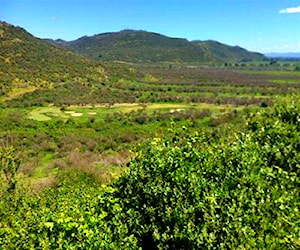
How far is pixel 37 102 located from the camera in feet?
320

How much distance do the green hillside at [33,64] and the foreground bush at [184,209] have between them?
90.4 metres

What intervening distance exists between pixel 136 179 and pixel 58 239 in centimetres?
353

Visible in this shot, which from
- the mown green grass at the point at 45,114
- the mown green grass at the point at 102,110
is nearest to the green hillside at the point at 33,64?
the mown green grass at the point at 45,114

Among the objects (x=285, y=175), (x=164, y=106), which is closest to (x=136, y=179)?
(x=285, y=175)

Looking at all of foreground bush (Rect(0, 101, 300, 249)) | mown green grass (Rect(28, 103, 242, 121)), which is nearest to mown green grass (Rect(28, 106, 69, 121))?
mown green grass (Rect(28, 103, 242, 121))

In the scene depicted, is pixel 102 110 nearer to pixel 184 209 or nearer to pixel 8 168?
pixel 8 168

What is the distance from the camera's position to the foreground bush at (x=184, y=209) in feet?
30.3

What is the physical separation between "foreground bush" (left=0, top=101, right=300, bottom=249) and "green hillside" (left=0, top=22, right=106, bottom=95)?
90369 millimetres

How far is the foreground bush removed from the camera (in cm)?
923

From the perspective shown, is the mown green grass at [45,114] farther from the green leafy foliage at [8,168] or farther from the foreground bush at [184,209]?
the foreground bush at [184,209]

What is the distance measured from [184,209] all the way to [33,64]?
106156 millimetres

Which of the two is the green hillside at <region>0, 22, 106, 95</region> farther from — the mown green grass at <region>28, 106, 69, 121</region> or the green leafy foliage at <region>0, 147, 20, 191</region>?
the green leafy foliage at <region>0, 147, 20, 191</region>

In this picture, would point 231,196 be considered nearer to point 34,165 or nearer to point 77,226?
point 77,226

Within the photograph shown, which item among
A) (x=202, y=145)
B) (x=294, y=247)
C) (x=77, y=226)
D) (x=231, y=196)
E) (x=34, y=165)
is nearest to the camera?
(x=294, y=247)
